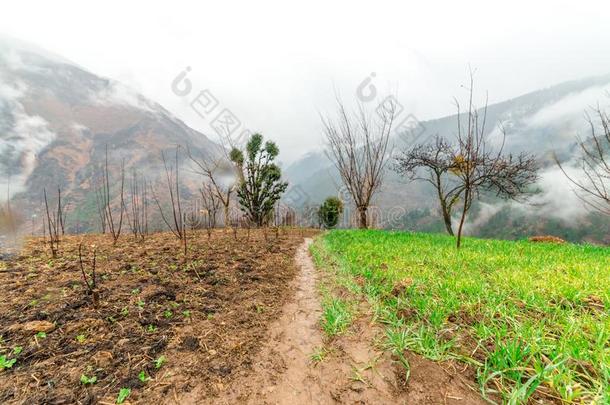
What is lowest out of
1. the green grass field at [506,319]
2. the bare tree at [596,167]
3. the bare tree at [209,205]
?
the green grass field at [506,319]

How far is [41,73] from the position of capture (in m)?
157

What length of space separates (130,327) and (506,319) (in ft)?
11.5

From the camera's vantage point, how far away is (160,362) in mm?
2020

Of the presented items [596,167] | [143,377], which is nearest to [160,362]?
[143,377]

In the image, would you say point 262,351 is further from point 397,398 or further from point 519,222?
point 519,222

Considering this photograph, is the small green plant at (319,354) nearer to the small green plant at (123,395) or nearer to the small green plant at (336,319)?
the small green plant at (336,319)

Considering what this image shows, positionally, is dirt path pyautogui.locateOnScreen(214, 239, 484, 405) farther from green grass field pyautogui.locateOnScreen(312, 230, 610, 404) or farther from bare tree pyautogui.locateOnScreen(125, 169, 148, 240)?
bare tree pyautogui.locateOnScreen(125, 169, 148, 240)

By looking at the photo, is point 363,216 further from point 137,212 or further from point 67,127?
point 67,127

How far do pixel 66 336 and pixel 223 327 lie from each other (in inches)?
53.0

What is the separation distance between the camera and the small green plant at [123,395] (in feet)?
5.46

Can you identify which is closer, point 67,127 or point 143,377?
point 143,377

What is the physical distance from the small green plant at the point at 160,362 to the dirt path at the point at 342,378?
2.01ft

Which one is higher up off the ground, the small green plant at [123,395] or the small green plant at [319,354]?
the small green plant at [123,395]

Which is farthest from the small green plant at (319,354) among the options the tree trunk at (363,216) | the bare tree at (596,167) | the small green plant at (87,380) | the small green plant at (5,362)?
the tree trunk at (363,216)
